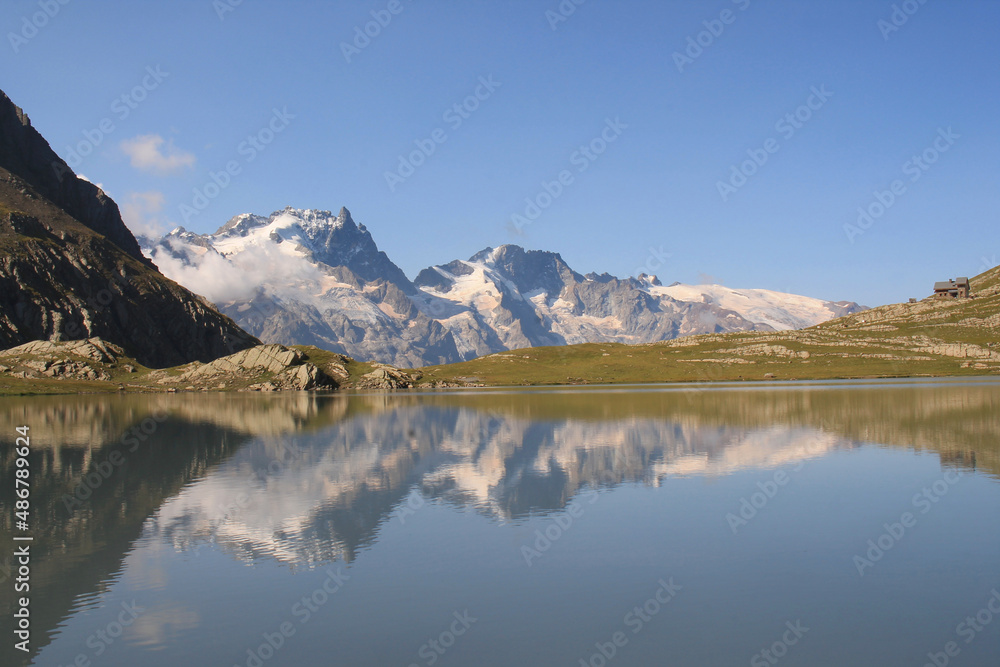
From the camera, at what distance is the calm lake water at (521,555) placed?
16688mm

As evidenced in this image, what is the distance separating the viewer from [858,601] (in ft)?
62.2

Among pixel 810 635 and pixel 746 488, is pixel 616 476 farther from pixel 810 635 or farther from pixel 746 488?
pixel 810 635

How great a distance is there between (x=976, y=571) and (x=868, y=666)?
29.1ft

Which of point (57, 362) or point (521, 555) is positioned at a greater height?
point (57, 362)

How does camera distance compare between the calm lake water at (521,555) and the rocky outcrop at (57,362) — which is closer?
the calm lake water at (521,555)

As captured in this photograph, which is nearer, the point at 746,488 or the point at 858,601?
the point at 858,601

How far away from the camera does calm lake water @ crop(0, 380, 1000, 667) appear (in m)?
16.7

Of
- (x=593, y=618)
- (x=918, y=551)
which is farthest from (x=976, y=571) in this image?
(x=593, y=618)

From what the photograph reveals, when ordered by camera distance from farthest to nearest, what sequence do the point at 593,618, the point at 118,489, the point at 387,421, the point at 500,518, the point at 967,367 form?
the point at 967,367
the point at 387,421
the point at 118,489
the point at 500,518
the point at 593,618

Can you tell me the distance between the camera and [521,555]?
2422cm

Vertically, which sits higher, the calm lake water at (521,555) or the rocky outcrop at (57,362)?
the rocky outcrop at (57,362)

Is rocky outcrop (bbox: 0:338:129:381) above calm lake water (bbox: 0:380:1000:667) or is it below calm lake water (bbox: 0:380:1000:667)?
above

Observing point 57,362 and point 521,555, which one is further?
point 57,362

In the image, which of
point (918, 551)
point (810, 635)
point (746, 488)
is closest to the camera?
point (810, 635)
